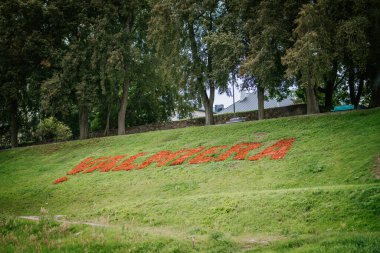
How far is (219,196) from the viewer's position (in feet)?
49.4

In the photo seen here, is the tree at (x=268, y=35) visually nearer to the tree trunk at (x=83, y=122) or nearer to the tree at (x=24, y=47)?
the tree trunk at (x=83, y=122)

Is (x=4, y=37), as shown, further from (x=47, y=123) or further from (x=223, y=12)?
(x=223, y=12)

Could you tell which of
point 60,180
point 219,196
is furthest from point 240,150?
point 60,180

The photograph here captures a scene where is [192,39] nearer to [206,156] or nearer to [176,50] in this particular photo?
[176,50]

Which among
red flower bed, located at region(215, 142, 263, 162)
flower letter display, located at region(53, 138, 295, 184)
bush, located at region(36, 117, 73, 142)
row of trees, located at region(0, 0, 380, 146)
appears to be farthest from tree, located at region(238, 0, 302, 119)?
bush, located at region(36, 117, 73, 142)

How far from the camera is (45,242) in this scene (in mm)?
9969

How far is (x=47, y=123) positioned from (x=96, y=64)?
1148cm

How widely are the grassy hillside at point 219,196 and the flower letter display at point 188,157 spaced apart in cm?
52

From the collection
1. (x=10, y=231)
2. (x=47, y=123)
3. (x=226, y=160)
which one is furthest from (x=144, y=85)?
(x=10, y=231)

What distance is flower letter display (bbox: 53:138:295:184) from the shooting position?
21.5 meters

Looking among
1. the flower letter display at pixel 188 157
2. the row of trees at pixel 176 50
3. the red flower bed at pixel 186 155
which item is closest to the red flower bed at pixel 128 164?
the flower letter display at pixel 188 157

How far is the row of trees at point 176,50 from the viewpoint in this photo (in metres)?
25.6

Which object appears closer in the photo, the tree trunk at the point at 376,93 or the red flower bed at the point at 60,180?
the red flower bed at the point at 60,180

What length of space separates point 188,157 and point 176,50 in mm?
14228
